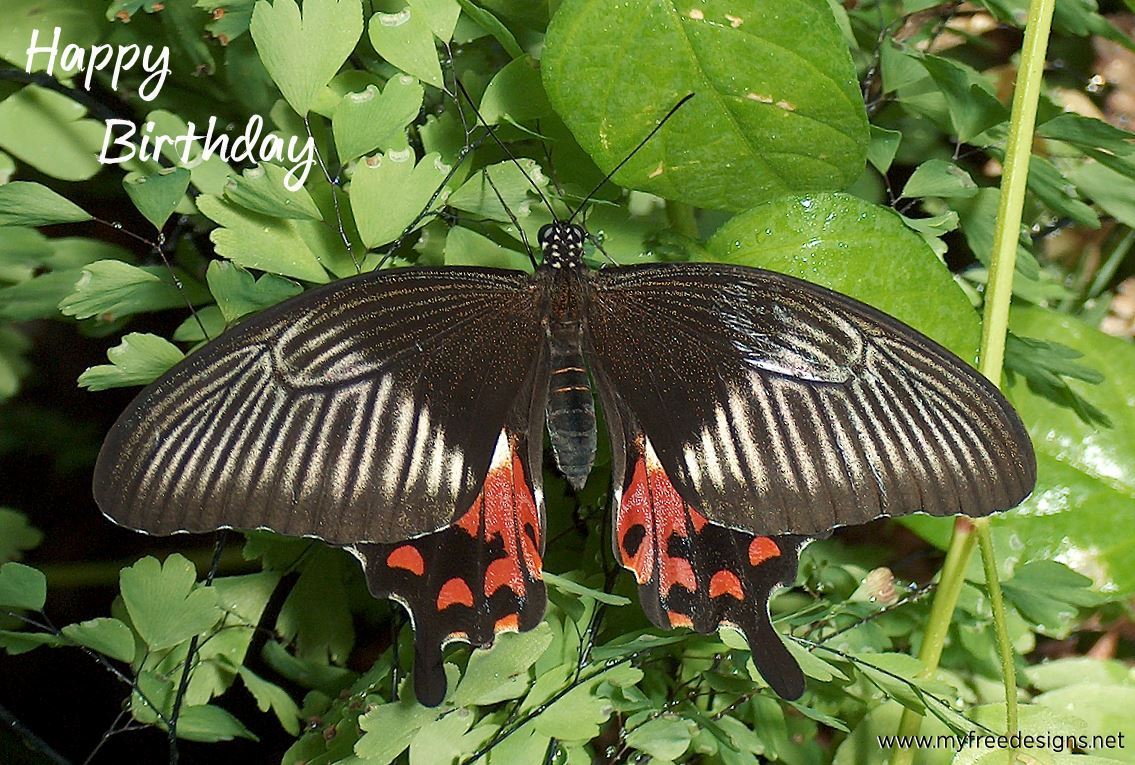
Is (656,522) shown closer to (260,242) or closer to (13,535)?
(260,242)

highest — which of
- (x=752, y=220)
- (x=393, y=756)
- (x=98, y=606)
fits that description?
(x=752, y=220)

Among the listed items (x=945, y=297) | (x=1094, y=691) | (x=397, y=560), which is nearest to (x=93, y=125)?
(x=397, y=560)

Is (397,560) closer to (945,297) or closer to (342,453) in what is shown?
(342,453)

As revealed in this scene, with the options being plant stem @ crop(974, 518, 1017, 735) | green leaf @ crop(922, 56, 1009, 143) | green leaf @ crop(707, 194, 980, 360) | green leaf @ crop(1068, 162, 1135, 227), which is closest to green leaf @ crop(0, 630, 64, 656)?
green leaf @ crop(707, 194, 980, 360)

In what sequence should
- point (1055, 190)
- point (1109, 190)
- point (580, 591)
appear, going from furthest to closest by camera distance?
1. point (1109, 190)
2. point (1055, 190)
3. point (580, 591)

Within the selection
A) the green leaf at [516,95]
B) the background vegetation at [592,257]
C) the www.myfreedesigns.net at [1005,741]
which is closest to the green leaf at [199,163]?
the background vegetation at [592,257]

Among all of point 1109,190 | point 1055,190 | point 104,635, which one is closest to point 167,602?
point 104,635

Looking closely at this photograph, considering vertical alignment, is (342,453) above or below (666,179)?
below
